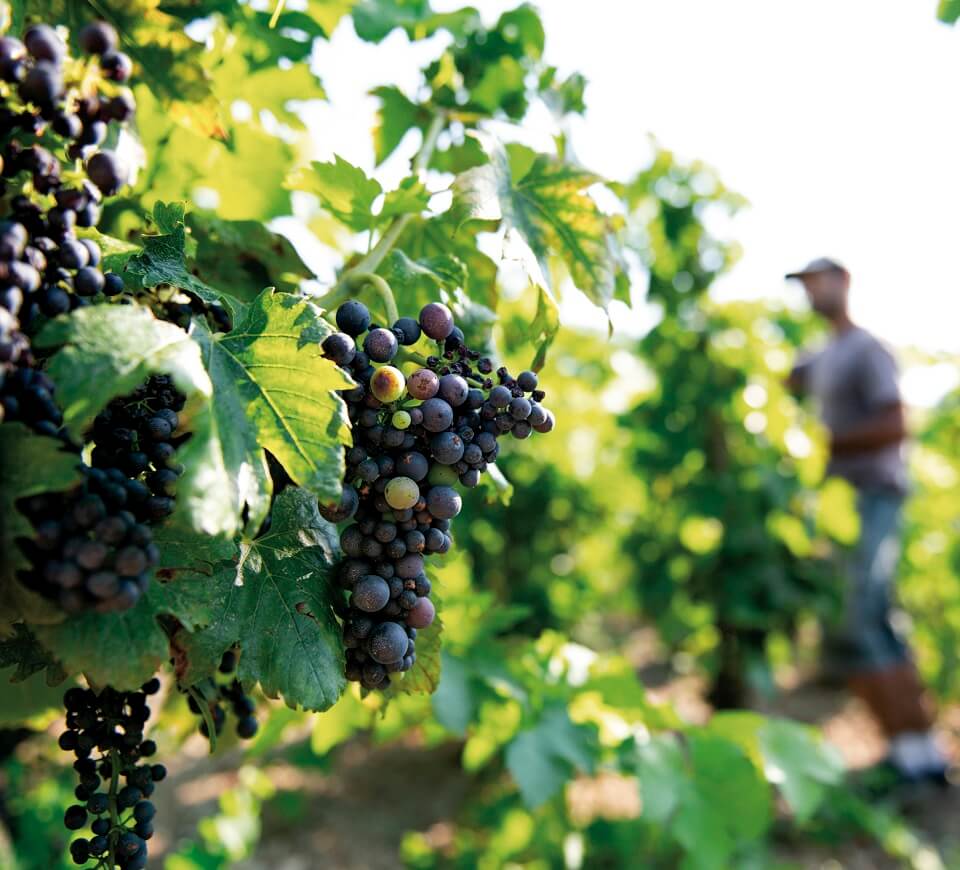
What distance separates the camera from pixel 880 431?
426 cm

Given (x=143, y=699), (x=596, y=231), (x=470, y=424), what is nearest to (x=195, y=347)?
(x=470, y=424)

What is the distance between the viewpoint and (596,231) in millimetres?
Answer: 1211

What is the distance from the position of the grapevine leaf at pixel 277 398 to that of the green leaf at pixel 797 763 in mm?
1542

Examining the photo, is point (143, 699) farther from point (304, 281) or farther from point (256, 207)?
point (256, 207)

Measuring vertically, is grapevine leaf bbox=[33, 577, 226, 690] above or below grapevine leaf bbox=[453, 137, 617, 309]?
below

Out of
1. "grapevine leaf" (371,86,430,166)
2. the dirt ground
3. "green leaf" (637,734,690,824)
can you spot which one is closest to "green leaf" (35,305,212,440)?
"grapevine leaf" (371,86,430,166)

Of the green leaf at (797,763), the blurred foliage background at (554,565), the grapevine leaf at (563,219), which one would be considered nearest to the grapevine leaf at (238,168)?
the blurred foliage background at (554,565)

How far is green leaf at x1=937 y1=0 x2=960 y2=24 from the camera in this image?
1279 mm

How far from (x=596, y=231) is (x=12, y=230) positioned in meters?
0.79

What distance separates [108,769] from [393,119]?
1182 mm

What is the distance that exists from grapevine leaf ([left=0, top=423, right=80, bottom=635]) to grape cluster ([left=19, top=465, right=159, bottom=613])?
0.01m

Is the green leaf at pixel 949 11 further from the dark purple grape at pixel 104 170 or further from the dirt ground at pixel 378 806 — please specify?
the dirt ground at pixel 378 806

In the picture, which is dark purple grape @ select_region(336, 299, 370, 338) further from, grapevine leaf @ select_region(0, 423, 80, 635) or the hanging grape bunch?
grapevine leaf @ select_region(0, 423, 80, 635)

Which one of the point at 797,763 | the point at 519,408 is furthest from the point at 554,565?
the point at 519,408
